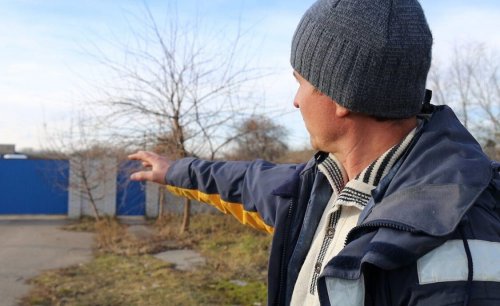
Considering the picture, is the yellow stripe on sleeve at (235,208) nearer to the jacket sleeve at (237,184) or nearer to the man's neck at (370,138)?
the jacket sleeve at (237,184)

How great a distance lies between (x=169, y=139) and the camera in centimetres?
1114

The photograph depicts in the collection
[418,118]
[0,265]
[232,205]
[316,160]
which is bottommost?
[0,265]

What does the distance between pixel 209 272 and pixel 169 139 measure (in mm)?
3566

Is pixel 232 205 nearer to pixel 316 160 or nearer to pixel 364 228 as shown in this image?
pixel 316 160

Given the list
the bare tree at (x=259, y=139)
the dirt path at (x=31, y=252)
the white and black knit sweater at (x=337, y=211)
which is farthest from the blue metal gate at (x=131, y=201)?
the white and black knit sweater at (x=337, y=211)

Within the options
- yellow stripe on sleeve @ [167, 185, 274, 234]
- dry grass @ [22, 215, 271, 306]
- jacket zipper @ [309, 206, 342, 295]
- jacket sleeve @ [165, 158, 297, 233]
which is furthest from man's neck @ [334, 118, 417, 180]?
dry grass @ [22, 215, 271, 306]

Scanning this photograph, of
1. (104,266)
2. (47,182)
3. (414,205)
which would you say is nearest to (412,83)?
(414,205)

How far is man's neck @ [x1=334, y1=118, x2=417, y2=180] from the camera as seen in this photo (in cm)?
157

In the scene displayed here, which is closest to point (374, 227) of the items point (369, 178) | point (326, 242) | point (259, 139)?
point (369, 178)

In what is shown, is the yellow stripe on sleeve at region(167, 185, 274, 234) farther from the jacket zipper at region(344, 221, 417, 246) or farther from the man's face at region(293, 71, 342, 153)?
the jacket zipper at region(344, 221, 417, 246)

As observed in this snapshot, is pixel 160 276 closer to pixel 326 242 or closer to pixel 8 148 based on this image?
pixel 326 242

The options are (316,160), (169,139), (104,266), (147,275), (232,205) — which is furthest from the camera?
(169,139)

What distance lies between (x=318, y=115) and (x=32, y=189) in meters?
18.0

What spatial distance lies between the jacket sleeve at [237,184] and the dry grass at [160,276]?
4.45 metres
